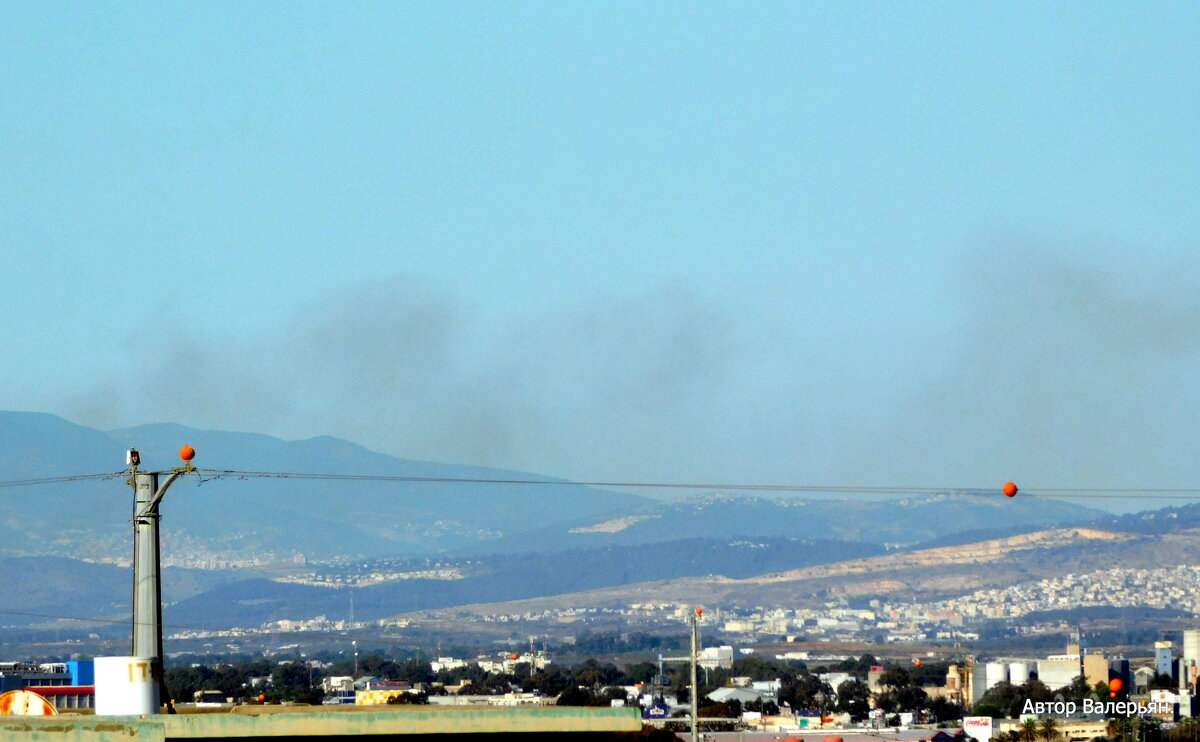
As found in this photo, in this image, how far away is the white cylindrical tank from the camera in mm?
29219

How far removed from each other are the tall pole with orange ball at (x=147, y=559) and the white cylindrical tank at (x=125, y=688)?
11.3m

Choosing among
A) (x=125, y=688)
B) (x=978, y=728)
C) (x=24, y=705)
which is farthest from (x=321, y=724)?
(x=978, y=728)

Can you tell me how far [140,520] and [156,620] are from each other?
2.27 meters

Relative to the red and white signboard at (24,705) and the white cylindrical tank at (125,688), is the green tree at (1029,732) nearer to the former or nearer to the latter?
the red and white signboard at (24,705)

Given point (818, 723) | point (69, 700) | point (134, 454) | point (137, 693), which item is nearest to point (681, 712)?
point (818, 723)

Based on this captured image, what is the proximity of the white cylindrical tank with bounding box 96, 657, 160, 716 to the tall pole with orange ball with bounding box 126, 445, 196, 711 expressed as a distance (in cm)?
1134

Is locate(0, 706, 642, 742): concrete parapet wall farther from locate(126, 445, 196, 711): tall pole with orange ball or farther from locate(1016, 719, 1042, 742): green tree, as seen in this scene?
locate(1016, 719, 1042, 742): green tree

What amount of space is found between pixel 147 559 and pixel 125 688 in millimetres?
12939

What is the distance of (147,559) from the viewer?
41.9 metres

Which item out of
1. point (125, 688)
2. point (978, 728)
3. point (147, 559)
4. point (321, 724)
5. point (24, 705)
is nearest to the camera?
point (321, 724)

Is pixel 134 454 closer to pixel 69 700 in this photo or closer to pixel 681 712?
pixel 69 700

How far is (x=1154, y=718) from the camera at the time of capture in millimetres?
175625

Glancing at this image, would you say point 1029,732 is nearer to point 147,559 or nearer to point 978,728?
point 978,728

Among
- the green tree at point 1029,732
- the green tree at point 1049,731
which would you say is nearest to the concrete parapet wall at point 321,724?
the green tree at point 1029,732
